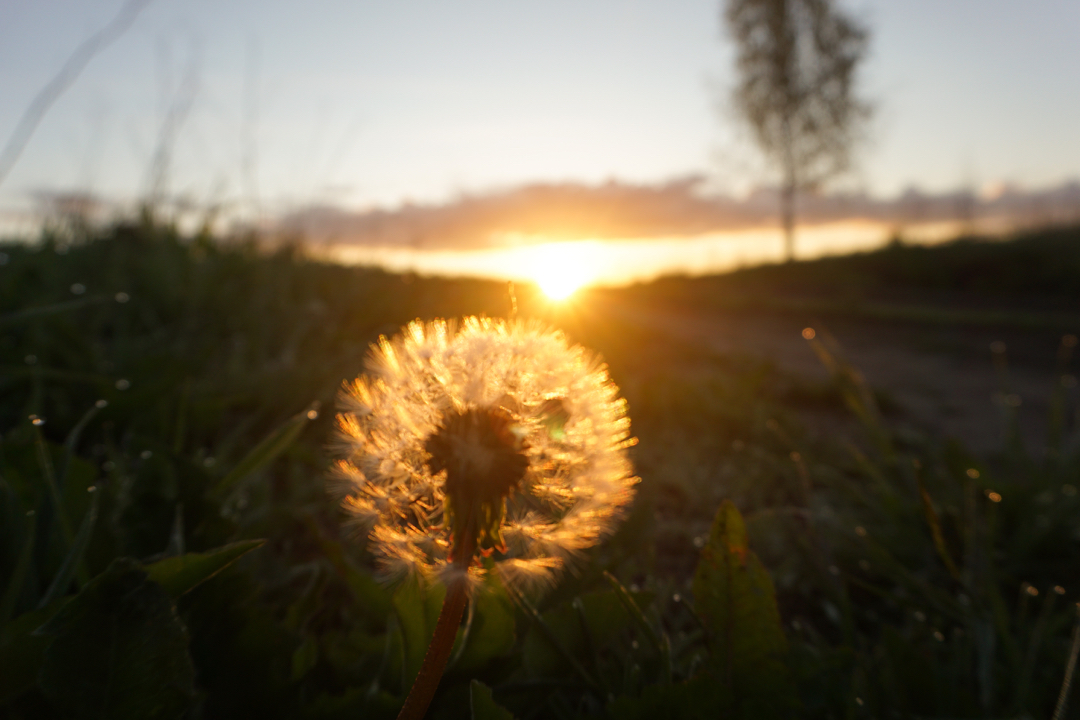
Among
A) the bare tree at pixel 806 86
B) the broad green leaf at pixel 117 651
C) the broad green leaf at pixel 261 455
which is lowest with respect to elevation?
the broad green leaf at pixel 117 651

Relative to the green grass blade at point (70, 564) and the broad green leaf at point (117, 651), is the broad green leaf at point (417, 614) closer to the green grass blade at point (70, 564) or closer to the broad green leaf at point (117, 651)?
the broad green leaf at point (117, 651)

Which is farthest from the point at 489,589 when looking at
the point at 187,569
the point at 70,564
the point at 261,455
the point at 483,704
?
the point at 261,455

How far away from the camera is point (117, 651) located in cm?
84

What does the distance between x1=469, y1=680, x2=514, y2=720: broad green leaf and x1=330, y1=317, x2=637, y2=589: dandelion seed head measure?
0.43 ft

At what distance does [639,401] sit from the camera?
9.87 ft

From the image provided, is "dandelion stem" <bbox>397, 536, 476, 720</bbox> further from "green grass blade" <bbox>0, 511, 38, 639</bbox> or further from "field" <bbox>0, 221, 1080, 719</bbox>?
"green grass blade" <bbox>0, 511, 38, 639</bbox>

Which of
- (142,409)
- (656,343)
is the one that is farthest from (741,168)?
(142,409)

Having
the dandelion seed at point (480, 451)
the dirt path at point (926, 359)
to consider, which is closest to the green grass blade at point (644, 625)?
the dandelion seed at point (480, 451)

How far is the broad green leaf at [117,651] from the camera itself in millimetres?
817

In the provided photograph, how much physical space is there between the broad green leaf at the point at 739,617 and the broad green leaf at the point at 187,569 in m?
0.72

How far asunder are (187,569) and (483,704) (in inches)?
17.8

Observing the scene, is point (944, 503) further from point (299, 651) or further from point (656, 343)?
point (656, 343)

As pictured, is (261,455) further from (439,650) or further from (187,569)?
(439,650)

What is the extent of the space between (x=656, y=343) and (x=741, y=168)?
18.9 metres
